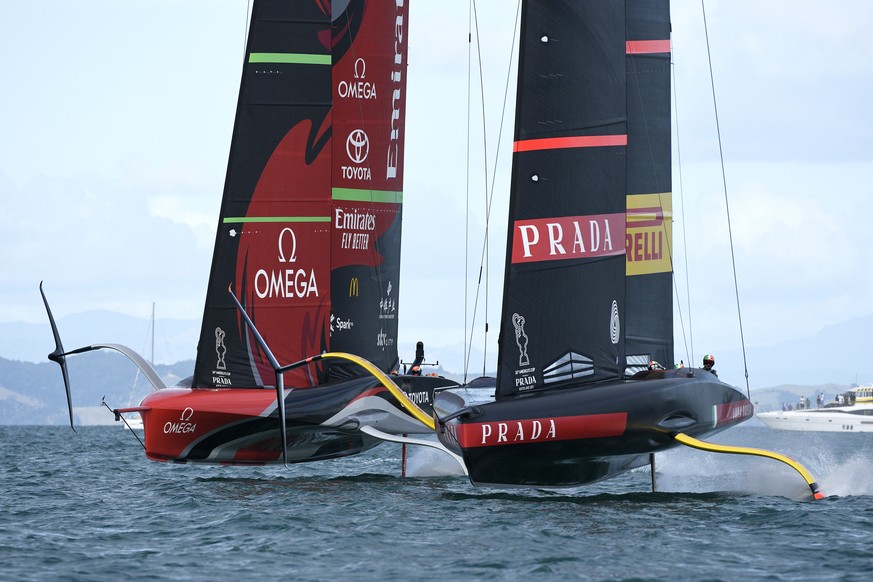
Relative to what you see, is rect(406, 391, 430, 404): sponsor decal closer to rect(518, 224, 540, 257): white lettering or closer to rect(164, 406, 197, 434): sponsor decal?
rect(164, 406, 197, 434): sponsor decal

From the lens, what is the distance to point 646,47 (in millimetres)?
19469

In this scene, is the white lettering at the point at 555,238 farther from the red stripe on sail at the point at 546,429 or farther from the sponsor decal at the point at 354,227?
the sponsor decal at the point at 354,227

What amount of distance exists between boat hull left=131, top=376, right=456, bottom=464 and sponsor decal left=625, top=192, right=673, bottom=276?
161 inches

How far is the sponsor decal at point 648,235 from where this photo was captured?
750 inches

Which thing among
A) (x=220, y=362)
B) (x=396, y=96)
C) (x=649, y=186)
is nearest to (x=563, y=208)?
(x=649, y=186)

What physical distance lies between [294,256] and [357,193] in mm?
2425

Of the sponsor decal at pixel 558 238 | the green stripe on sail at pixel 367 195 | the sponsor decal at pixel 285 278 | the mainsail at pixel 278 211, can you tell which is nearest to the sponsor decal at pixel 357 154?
the green stripe on sail at pixel 367 195

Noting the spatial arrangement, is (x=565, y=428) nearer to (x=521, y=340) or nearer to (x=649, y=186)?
Answer: (x=521, y=340)

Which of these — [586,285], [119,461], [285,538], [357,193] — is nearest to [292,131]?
[357,193]

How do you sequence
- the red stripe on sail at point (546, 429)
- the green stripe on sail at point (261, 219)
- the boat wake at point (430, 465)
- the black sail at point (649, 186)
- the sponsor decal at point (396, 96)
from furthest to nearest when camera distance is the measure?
the boat wake at point (430, 465), the sponsor decal at point (396, 96), the black sail at point (649, 186), the green stripe on sail at point (261, 219), the red stripe on sail at point (546, 429)

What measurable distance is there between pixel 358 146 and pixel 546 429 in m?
7.39

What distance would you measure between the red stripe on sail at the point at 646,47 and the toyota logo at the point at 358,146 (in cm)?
402

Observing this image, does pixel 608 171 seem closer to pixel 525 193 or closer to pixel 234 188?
pixel 525 193

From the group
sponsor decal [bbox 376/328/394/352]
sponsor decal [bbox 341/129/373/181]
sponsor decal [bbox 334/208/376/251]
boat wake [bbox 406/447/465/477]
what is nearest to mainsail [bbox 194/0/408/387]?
sponsor decal [bbox 334/208/376/251]
